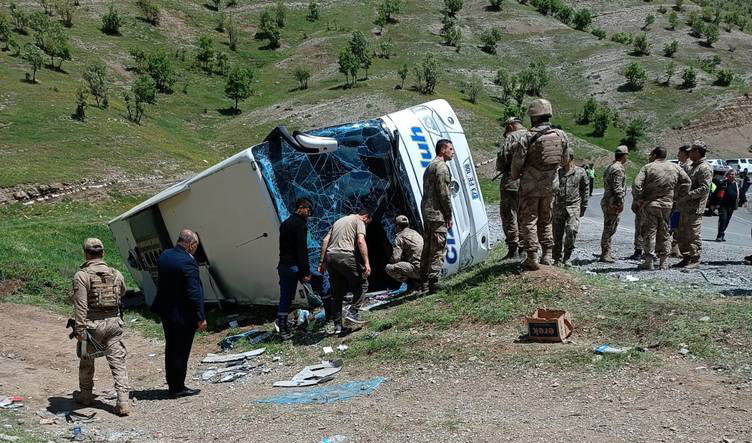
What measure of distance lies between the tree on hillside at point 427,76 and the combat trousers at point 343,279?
51.4 meters

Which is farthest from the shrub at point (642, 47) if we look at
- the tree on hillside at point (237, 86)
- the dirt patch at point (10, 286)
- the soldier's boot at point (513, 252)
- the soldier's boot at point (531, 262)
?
the soldier's boot at point (531, 262)

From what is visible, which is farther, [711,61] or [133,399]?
[711,61]

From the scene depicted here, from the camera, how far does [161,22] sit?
8175cm

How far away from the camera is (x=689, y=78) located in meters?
70.8

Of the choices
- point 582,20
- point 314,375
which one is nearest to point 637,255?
point 314,375

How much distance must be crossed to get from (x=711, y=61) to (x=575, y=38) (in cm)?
1697

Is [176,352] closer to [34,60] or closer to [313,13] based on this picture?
[34,60]

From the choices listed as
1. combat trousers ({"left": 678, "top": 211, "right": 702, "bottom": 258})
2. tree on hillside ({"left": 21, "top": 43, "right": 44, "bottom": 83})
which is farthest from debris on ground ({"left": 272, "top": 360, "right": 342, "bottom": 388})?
tree on hillside ({"left": 21, "top": 43, "right": 44, "bottom": 83})

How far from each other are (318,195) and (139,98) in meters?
43.4

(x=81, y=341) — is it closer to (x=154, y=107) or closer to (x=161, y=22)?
(x=154, y=107)

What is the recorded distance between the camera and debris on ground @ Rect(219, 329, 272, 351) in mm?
9508

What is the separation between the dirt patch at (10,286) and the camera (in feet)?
42.0

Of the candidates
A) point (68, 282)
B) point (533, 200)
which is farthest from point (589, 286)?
point (68, 282)

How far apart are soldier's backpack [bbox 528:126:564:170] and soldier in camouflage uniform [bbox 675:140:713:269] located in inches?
160
